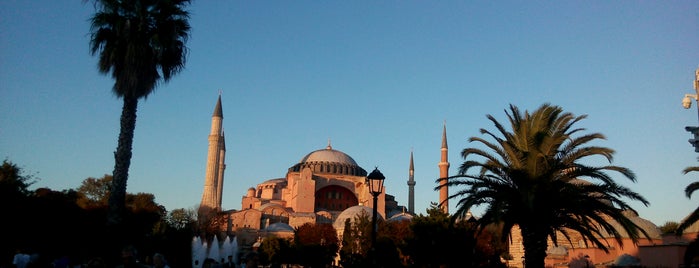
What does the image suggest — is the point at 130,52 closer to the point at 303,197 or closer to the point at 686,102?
the point at 686,102

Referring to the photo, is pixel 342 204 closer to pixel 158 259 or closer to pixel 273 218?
pixel 273 218

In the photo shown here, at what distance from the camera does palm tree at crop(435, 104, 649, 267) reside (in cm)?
1257

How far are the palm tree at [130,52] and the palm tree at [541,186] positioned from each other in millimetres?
7407

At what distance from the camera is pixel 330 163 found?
63.1m

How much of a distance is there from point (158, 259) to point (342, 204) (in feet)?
178

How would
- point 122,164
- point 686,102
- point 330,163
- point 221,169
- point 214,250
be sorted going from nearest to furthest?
point 686,102
point 122,164
point 214,250
point 221,169
point 330,163

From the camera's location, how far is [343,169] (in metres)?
62.6

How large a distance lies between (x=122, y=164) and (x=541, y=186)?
9175 mm

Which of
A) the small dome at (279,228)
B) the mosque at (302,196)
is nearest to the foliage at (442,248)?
the mosque at (302,196)

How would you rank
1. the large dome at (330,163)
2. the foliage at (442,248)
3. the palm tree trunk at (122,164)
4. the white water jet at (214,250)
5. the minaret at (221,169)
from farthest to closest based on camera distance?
the large dome at (330,163)
the minaret at (221,169)
the white water jet at (214,250)
the foliage at (442,248)
the palm tree trunk at (122,164)

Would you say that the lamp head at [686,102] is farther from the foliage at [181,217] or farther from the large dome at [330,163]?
the large dome at [330,163]

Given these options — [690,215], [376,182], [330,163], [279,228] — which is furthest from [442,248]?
[330,163]

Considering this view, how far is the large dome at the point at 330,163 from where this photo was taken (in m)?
62.3

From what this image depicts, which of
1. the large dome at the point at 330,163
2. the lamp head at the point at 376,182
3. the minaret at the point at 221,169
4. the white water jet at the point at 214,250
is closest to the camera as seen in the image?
the lamp head at the point at 376,182
